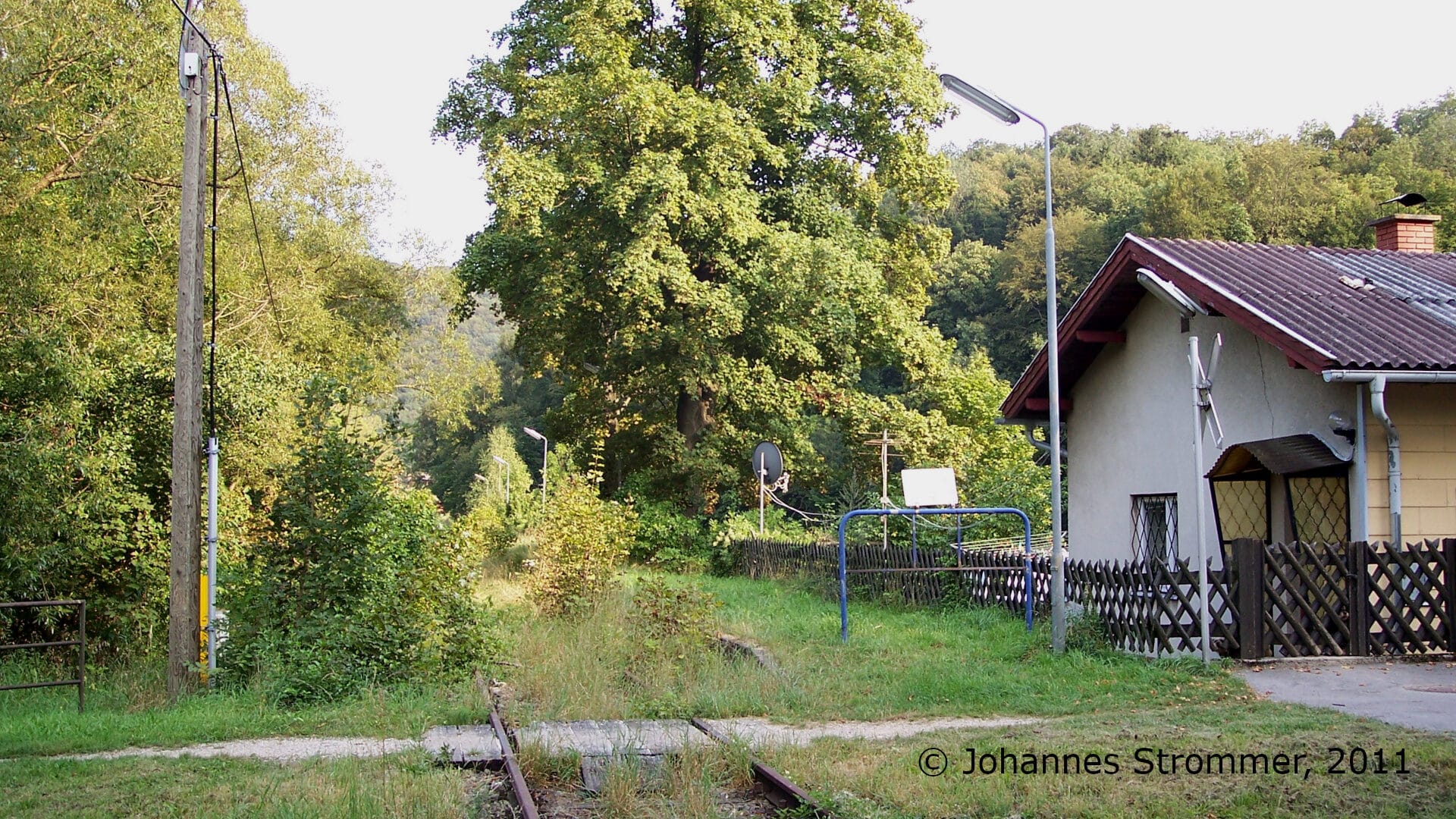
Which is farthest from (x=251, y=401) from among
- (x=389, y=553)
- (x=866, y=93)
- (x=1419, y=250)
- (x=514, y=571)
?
(x=866, y=93)

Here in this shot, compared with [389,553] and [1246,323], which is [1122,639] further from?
[389,553]

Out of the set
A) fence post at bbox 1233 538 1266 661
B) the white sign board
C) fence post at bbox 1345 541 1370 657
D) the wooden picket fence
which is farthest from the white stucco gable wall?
the white sign board

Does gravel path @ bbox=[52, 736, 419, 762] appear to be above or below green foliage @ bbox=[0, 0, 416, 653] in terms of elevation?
below

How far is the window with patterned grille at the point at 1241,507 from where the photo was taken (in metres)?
14.9

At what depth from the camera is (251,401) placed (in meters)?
→ 18.8

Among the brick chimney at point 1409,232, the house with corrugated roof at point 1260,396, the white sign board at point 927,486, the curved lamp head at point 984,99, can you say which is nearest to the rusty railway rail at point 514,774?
the house with corrugated roof at point 1260,396

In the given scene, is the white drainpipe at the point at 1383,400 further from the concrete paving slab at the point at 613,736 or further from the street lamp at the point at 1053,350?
the concrete paving slab at the point at 613,736

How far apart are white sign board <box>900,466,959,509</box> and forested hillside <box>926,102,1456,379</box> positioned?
26.3 meters

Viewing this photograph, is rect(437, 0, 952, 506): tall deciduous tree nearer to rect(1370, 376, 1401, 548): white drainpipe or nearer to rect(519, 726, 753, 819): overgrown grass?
rect(1370, 376, 1401, 548): white drainpipe

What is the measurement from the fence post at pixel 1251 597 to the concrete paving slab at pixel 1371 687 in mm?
230

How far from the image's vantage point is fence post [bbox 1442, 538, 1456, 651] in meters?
12.6

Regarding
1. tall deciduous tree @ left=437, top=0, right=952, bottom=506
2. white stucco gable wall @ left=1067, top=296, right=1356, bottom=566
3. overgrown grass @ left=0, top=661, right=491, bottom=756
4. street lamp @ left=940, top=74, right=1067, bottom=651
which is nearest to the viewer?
overgrown grass @ left=0, top=661, right=491, bottom=756

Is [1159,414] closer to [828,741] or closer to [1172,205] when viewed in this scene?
[828,741]

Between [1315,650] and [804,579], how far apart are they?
42.3 ft
